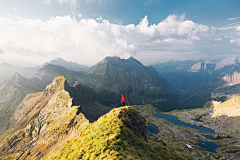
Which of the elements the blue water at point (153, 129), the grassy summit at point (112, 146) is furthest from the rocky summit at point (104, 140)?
the blue water at point (153, 129)

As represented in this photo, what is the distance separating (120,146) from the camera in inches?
799

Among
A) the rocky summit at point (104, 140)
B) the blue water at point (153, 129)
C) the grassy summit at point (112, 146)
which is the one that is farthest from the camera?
the blue water at point (153, 129)

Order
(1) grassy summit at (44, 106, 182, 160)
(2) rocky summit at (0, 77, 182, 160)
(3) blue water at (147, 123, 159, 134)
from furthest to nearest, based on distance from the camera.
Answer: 1. (3) blue water at (147, 123, 159, 134)
2. (2) rocky summit at (0, 77, 182, 160)
3. (1) grassy summit at (44, 106, 182, 160)

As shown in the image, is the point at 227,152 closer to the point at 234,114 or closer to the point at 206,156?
the point at 206,156

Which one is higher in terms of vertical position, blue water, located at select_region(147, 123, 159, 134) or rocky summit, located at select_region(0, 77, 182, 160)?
rocky summit, located at select_region(0, 77, 182, 160)

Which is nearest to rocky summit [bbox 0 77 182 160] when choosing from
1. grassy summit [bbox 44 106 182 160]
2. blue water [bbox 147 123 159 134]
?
grassy summit [bbox 44 106 182 160]

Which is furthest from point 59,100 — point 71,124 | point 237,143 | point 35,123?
point 237,143

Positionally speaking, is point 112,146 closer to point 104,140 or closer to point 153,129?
point 104,140

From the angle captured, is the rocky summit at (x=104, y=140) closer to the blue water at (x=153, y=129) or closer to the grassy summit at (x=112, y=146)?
the grassy summit at (x=112, y=146)

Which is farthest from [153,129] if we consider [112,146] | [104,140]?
[112,146]

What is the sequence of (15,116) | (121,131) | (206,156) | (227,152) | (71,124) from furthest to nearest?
(15,116) → (227,152) → (206,156) → (71,124) → (121,131)

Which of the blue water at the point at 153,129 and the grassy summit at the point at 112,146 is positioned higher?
the grassy summit at the point at 112,146

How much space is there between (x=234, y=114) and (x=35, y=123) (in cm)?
28097

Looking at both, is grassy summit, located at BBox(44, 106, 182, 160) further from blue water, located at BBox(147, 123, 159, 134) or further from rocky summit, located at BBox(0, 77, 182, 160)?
blue water, located at BBox(147, 123, 159, 134)
